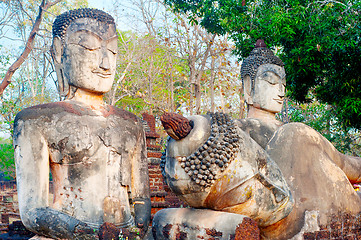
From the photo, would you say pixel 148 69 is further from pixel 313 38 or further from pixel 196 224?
pixel 196 224

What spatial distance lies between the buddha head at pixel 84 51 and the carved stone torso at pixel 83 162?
219 millimetres

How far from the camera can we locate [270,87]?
13.4 feet

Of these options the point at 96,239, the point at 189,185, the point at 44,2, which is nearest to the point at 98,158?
the point at 96,239

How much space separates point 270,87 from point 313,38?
326 cm

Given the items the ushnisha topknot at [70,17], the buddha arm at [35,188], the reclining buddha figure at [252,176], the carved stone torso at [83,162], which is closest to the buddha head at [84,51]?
the ushnisha topknot at [70,17]

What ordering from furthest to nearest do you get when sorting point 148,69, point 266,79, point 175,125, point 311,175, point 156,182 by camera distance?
point 148,69
point 156,182
point 266,79
point 311,175
point 175,125

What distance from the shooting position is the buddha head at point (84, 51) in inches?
135

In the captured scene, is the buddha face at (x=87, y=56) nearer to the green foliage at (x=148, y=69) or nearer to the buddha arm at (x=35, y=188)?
the buddha arm at (x=35, y=188)

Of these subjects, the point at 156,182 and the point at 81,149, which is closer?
the point at 81,149

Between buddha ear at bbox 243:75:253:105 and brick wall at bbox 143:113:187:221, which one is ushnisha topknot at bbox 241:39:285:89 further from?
brick wall at bbox 143:113:187:221

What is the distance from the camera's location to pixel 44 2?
948 cm

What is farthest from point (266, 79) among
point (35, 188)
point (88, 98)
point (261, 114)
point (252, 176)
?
point (35, 188)

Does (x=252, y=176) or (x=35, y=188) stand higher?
(x=252, y=176)

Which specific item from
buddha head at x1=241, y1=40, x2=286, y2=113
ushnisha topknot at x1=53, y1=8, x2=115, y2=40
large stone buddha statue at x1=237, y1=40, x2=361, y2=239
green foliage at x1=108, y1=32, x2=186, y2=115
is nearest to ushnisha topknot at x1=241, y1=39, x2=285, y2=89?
buddha head at x1=241, y1=40, x2=286, y2=113
